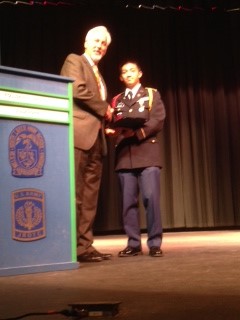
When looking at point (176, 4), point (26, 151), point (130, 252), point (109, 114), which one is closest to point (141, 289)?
point (26, 151)

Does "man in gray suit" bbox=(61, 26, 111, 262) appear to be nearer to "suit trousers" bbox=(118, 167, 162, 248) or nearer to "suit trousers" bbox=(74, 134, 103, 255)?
"suit trousers" bbox=(74, 134, 103, 255)

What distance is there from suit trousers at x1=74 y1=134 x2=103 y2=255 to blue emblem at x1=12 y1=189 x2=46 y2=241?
1.36ft

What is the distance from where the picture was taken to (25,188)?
6.81ft

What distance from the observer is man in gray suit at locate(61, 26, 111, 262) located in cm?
252

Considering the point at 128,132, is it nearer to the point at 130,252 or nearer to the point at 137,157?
the point at 137,157

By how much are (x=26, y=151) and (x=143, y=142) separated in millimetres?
888

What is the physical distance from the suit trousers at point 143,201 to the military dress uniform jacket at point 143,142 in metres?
0.06

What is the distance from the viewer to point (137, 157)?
2.76 metres

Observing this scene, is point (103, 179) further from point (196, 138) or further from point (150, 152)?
point (150, 152)

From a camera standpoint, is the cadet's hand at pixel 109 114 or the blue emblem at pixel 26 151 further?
the cadet's hand at pixel 109 114

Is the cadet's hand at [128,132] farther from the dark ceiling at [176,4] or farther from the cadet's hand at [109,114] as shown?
the dark ceiling at [176,4]

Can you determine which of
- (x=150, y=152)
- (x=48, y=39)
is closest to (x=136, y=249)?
(x=150, y=152)

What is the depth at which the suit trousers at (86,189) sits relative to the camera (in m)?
2.54

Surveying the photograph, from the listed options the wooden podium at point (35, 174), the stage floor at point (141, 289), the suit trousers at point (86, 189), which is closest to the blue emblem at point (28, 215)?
the wooden podium at point (35, 174)
